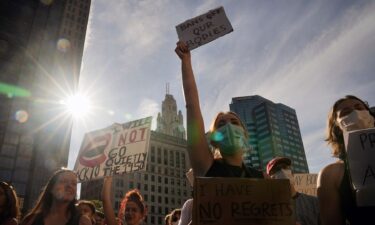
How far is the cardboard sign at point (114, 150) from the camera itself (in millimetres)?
6980

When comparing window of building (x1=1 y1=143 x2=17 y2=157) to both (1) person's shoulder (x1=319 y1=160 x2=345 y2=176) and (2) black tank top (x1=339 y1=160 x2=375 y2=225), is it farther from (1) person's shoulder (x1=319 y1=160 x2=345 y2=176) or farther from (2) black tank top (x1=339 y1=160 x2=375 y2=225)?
(2) black tank top (x1=339 y1=160 x2=375 y2=225)

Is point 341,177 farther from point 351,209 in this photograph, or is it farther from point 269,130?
point 269,130

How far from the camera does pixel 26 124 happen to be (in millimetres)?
29281

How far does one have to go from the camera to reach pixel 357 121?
2.68m

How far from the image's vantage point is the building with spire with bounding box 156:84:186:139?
129788 millimetres

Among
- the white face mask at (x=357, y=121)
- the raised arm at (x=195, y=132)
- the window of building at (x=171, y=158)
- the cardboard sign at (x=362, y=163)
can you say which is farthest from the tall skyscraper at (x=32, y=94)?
the window of building at (x=171, y=158)

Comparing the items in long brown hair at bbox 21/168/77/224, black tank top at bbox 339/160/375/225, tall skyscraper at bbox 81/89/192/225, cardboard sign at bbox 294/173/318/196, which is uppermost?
tall skyscraper at bbox 81/89/192/225

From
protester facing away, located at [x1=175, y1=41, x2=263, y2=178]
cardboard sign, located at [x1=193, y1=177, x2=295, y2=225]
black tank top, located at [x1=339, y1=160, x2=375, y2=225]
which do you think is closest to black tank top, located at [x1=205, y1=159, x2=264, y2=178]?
protester facing away, located at [x1=175, y1=41, x2=263, y2=178]

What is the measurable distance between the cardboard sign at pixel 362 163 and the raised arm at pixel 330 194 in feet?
1.14

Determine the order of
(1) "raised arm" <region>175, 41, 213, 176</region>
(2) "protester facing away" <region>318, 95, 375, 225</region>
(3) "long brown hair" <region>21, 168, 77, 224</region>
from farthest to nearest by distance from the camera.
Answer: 1. (3) "long brown hair" <region>21, 168, 77, 224</region>
2. (1) "raised arm" <region>175, 41, 213, 176</region>
3. (2) "protester facing away" <region>318, 95, 375, 225</region>

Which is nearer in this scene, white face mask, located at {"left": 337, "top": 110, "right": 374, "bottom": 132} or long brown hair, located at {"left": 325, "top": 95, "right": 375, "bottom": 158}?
white face mask, located at {"left": 337, "top": 110, "right": 374, "bottom": 132}

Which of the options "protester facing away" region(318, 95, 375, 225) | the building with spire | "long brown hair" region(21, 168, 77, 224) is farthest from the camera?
the building with spire

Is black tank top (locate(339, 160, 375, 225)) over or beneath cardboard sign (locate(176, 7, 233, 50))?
beneath

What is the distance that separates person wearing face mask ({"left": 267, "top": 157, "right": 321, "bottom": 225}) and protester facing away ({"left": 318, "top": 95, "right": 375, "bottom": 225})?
79.2 inches
